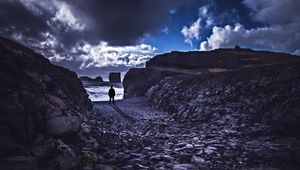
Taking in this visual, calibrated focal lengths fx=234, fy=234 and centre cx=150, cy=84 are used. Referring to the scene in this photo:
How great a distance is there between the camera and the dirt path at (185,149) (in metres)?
7.53

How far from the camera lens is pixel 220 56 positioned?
4197 cm

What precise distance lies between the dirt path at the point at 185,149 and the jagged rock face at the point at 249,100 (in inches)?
40.3

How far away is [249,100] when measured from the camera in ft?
42.7

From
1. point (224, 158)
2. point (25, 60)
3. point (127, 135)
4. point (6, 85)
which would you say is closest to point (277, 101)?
point (224, 158)

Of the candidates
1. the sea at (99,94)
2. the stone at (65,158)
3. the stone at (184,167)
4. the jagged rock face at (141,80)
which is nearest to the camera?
the stone at (65,158)

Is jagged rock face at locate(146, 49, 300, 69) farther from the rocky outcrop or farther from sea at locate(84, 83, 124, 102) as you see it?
the rocky outcrop

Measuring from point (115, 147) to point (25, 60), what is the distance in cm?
642

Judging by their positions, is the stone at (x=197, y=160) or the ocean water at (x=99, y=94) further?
the ocean water at (x=99, y=94)

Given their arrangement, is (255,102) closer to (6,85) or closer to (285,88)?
(285,88)

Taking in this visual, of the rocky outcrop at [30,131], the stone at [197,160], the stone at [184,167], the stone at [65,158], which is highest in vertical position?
the rocky outcrop at [30,131]

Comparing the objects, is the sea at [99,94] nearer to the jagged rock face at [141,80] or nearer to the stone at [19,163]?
Answer: the jagged rock face at [141,80]

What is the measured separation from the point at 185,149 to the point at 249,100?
5960 mm

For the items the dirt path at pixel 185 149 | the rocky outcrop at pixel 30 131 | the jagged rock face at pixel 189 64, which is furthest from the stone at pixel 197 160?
the jagged rock face at pixel 189 64

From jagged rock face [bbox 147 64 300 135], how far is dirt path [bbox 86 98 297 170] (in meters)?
1.02
